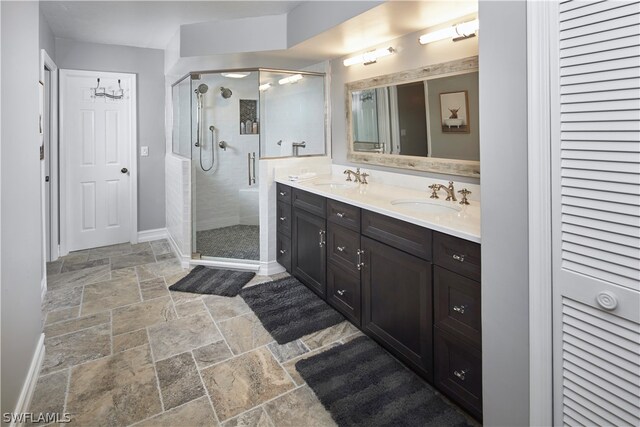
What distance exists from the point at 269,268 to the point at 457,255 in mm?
2285

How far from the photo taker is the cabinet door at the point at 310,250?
292 centimetres

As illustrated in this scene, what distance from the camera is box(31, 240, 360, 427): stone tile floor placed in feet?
5.96

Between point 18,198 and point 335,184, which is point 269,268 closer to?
point 335,184

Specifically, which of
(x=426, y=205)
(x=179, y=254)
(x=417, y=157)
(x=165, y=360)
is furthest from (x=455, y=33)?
(x=179, y=254)

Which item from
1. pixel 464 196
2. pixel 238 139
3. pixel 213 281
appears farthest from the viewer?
pixel 238 139

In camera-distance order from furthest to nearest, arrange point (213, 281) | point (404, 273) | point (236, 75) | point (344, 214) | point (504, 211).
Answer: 1. point (236, 75)
2. point (213, 281)
3. point (344, 214)
4. point (404, 273)
5. point (504, 211)

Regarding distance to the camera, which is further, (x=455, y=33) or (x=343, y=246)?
(x=343, y=246)

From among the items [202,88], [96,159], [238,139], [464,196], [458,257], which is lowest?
[458,257]

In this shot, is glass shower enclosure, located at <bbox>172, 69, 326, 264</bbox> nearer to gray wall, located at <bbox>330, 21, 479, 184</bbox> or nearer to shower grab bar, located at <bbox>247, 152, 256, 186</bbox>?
shower grab bar, located at <bbox>247, 152, 256, 186</bbox>

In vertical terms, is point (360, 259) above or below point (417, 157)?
below

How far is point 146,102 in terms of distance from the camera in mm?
4680

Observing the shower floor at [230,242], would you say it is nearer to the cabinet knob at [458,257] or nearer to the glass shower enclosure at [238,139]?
the glass shower enclosure at [238,139]

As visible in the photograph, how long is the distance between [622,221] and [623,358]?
36 cm

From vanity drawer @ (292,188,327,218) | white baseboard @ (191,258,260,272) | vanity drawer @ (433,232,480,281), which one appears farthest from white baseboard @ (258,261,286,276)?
vanity drawer @ (433,232,480,281)
